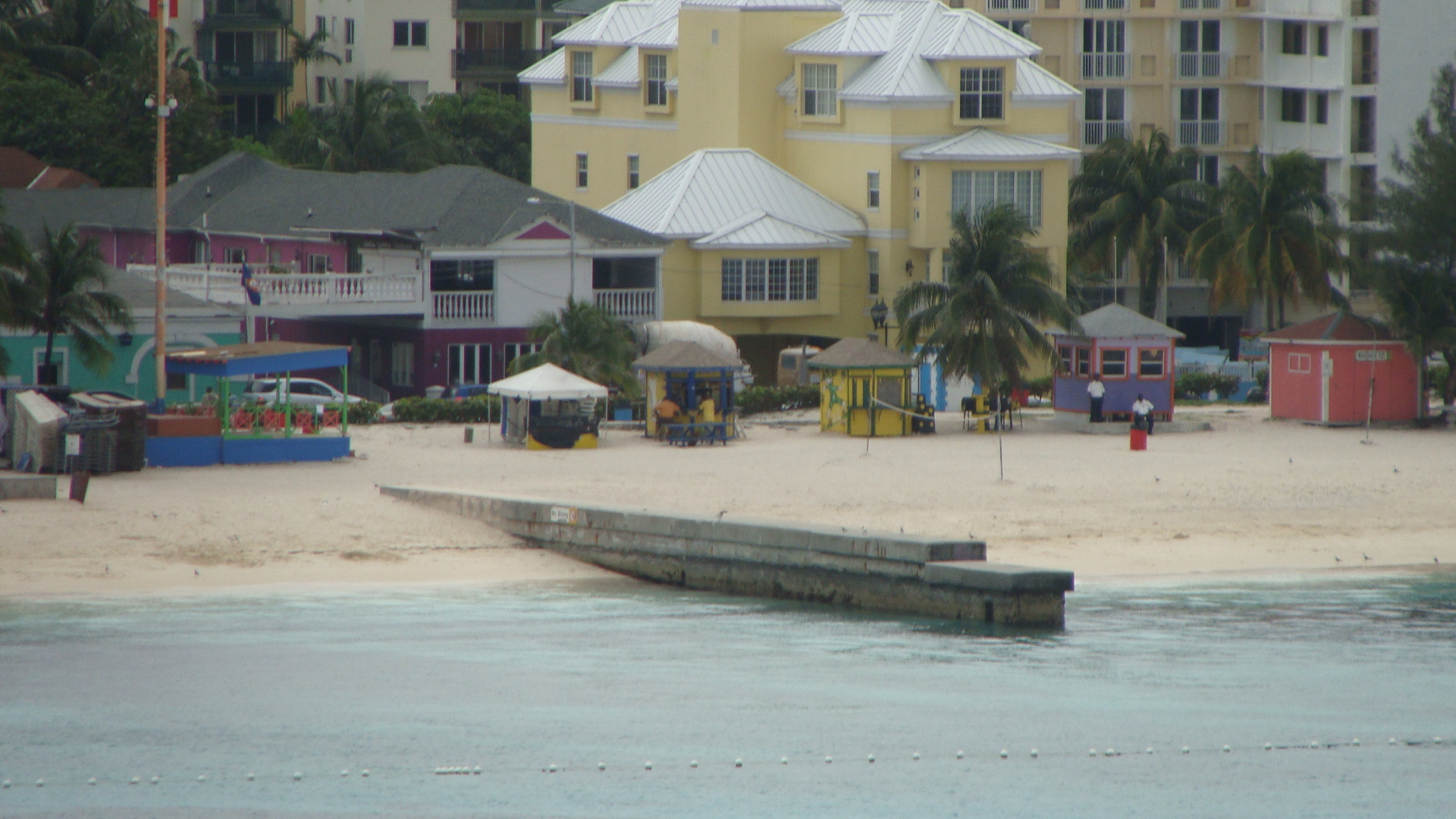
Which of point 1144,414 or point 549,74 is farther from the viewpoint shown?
point 549,74

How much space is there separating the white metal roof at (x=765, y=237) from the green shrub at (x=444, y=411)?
42.8 feet

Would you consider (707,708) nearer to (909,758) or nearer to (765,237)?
(909,758)

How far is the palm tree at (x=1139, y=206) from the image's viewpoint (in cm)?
6209

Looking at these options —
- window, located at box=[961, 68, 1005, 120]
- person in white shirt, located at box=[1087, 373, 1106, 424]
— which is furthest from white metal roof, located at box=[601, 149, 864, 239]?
person in white shirt, located at box=[1087, 373, 1106, 424]

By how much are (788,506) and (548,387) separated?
27.2 ft

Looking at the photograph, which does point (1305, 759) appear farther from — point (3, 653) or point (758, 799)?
point (3, 653)

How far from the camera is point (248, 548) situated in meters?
29.5

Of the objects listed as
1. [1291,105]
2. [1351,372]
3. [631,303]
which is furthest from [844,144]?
[1291,105]

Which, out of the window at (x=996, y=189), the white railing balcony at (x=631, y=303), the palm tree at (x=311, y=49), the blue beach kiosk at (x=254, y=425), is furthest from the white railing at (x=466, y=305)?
the palm tree at (x=311, y=49)

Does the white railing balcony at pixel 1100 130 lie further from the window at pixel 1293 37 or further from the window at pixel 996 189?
the window at pixel 996 189

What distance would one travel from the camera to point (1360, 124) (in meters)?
67.9

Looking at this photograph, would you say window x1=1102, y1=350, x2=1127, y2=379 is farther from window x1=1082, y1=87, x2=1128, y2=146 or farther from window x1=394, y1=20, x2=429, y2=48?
window x1=394, y1=20, x2=429, y2=48

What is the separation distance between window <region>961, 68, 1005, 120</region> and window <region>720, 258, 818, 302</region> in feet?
20.4

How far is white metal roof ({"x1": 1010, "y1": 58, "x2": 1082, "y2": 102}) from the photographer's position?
5825 centimetres
